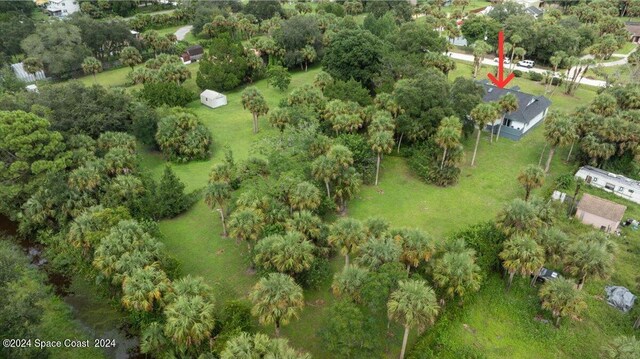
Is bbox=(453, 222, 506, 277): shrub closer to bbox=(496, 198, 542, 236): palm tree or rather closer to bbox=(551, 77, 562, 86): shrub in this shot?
bbox=(496, 198, 542, 236): palm tree

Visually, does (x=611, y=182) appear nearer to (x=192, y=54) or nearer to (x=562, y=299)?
(x=562, y=299)

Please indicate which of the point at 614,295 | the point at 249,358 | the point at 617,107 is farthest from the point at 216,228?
the point at 617,107

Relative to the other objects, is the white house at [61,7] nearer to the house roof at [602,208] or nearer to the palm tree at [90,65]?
the palm tree at [90,65]

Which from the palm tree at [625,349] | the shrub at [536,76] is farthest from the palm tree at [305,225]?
the shrub at [536,76]

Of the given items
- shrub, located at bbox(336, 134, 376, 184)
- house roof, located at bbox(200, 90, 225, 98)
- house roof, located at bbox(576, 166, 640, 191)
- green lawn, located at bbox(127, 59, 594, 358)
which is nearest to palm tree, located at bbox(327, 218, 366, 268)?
green lawn, located at bbox(127, 59, 594, 358)

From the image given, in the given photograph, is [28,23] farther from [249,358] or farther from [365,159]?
[249,358]

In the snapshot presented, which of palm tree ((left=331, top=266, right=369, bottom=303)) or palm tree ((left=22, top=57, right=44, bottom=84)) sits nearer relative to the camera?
palm tree ((left=331, top=266, right=369, bottom=303))
